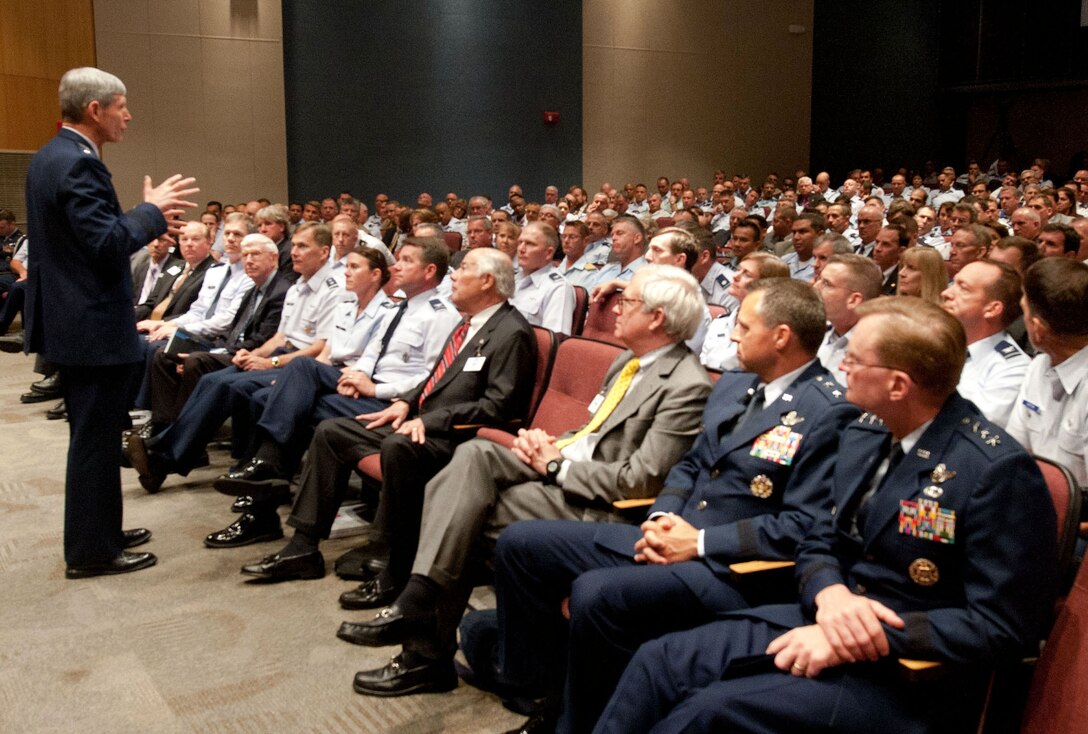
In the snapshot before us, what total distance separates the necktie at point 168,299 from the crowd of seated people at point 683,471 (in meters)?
1.30

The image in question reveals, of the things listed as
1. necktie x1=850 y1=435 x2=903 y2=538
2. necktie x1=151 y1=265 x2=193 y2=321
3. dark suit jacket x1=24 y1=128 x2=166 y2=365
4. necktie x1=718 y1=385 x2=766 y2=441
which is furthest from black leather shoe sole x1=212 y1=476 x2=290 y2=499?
necktie x1=151 y1=265 x2=193 y2=321

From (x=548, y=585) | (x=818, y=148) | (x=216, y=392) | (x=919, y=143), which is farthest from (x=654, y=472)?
(x=919, y=143)

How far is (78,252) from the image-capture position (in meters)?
3.15

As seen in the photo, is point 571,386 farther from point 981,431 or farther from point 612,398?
point 981,431

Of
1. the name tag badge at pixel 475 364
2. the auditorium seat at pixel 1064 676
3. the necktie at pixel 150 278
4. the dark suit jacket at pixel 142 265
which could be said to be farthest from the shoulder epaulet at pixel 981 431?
the necktie at pixel 150 278

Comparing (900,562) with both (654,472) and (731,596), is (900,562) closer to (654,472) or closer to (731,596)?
(731,596)

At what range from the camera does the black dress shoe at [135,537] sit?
12.1 feet

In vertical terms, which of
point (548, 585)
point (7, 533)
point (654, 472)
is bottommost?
point (7, 533)

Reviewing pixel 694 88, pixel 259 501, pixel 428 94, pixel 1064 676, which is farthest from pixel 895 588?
pixel 694 88

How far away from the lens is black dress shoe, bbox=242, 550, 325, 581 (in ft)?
10.9

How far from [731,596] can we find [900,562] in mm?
437

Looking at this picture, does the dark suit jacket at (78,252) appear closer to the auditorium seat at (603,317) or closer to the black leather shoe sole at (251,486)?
the black leather shoe sole at (251,486)

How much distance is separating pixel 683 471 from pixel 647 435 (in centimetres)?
17

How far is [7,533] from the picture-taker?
12.6 feet
